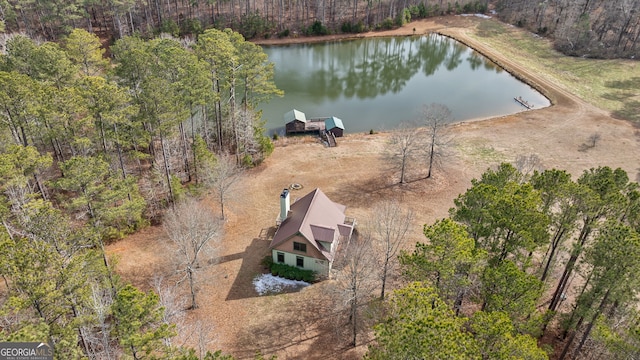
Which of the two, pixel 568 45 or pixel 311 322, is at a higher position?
pixel 568 45

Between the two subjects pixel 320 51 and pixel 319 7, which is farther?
pixel 319 7

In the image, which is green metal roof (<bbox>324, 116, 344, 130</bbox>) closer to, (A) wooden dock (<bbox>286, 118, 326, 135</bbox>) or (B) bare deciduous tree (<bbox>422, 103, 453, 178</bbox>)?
(A) wooden dock (<bbox>286, 118, 326, 135</bbox>)

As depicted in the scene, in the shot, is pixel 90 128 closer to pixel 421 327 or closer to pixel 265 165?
pixel 265 165

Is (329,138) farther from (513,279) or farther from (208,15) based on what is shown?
(208,15)

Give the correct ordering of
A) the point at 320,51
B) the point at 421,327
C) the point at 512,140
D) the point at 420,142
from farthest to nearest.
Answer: the point at 320,51, the point at 512,140, the point at 420,142, the point at 421,327

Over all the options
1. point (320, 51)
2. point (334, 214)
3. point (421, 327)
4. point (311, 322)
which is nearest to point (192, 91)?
point (334, 214)

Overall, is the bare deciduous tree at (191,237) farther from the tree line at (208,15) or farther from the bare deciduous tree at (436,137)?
the tree line at (208,15)

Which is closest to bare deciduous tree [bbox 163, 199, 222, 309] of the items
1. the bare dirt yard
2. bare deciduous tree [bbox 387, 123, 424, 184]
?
the bare dirt yard
